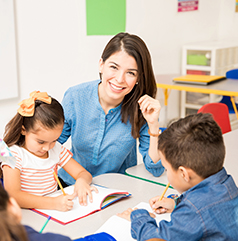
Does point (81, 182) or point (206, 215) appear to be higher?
point (206, 215)

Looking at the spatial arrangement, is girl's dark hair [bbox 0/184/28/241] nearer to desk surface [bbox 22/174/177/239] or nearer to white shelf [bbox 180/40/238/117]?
desk surface [bbox 22/174/177/239]

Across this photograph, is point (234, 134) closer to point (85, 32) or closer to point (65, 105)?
point (65, 105)

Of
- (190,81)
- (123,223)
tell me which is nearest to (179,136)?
(123,223)

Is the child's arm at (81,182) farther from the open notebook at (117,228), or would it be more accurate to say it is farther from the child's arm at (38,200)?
the open notebook at (117,228)

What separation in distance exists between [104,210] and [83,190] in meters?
0.13

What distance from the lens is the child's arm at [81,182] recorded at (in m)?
1.29

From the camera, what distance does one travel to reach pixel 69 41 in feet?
10.8

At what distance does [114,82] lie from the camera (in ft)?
5.33

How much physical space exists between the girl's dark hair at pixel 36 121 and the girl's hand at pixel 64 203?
0.88 ft

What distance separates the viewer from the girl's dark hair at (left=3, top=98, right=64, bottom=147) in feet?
4.35

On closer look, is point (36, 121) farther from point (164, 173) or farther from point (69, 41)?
point (69, 41)

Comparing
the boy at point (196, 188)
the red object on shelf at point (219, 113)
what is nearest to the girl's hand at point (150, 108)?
the boy at point (196, 188)

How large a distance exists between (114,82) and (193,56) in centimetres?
304

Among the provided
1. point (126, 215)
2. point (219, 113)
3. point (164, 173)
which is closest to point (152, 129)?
point (164, 173)
